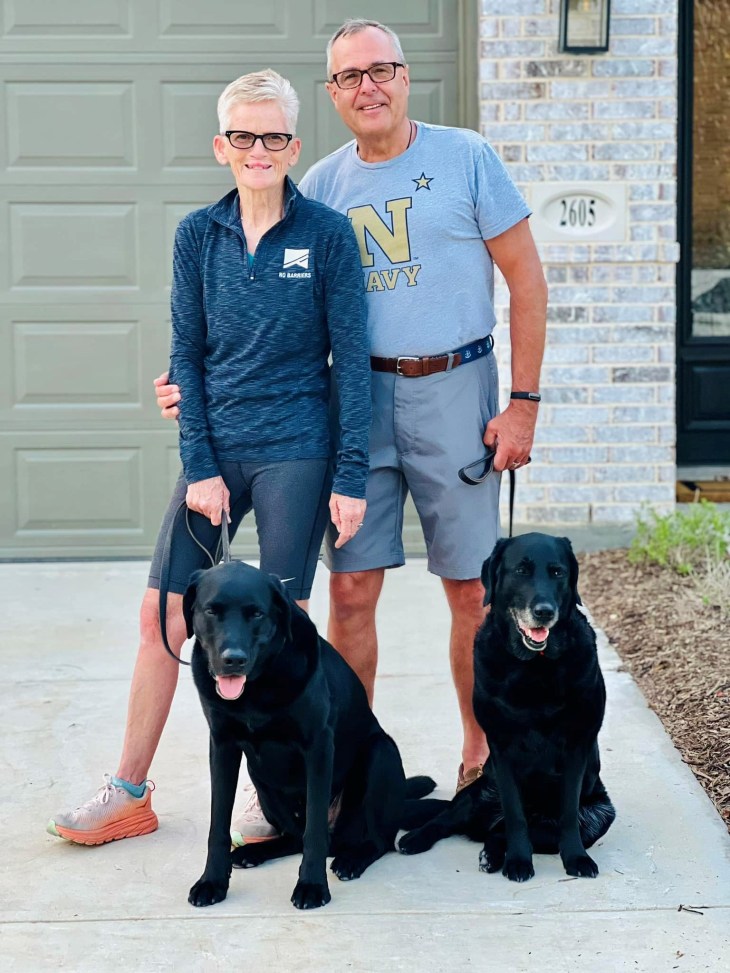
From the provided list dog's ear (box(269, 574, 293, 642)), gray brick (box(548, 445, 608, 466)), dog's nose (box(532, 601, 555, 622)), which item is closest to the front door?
gray brick (box(548, 445, 608, 466))

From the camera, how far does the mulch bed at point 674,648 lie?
155 inches

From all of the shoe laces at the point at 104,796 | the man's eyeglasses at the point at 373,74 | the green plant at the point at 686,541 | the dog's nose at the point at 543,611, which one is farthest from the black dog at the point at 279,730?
A: the green plant at the point at 686,541

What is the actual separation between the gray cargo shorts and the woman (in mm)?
261

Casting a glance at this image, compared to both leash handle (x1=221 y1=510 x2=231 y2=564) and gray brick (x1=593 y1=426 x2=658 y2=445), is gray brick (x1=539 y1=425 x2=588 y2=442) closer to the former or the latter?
gray brick (x1=593 y1=426 x2=658 y2=445)

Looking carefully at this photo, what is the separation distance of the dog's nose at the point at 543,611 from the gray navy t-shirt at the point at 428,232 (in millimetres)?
849

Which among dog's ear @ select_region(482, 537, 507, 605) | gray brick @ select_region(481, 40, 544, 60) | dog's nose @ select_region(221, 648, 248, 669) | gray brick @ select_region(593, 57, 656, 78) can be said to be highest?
gray brick @ select_region(481, 40, 544, 60)

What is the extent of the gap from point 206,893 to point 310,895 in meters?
0.24

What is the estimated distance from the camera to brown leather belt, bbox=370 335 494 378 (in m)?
3.51

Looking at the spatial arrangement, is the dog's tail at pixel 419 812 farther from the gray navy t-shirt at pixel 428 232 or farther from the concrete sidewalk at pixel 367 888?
the gray navy t-shirt at pixel 428 232

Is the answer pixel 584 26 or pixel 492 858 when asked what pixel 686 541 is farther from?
pixel 492 858

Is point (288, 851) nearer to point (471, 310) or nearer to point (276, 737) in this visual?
point (276, 737)

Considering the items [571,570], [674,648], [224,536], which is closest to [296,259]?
[224,536]

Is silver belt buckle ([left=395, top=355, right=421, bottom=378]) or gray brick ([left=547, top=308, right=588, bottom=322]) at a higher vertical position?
gray brick ([left=547, top=308, right=588, bottom=322])

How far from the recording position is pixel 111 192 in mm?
6523
